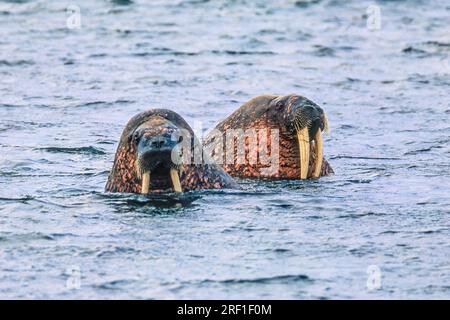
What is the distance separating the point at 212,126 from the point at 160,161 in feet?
16.4

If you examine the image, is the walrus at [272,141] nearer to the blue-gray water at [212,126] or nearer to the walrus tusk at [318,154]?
the walrus tusk at [318,154]

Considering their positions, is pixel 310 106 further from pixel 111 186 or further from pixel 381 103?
pixel 381 103

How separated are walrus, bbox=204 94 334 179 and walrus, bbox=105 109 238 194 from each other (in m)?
0.73

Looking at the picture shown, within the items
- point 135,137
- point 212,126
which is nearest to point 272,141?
point 135,137

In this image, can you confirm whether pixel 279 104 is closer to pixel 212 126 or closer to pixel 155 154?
pixel 155 154

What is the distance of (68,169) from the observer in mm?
14562

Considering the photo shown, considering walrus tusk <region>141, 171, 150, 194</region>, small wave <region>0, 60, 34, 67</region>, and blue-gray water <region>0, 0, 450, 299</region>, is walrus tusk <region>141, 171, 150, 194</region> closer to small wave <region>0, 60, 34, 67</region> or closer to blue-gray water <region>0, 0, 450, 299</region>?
blue-gray water <region>0, 0, 450, 299</region>

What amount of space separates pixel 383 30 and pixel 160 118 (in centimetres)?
1269

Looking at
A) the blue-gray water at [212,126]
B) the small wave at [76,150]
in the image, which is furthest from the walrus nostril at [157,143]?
the small wave at [76,150]

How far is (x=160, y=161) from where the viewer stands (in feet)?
39.2

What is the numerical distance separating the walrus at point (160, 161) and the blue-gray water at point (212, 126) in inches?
6.3

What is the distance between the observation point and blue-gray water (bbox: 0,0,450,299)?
10547 mm

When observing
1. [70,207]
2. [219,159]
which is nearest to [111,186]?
[70,207]
